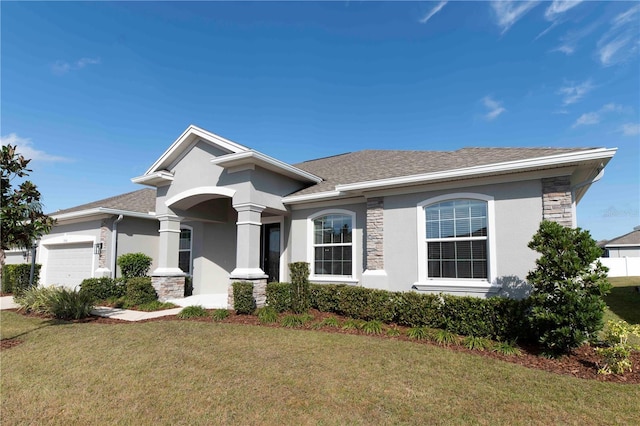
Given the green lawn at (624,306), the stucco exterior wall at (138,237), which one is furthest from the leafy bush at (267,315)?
the green lawn at (624,306)

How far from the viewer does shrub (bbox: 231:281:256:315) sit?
31.3ft

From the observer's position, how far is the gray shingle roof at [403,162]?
8.06 m

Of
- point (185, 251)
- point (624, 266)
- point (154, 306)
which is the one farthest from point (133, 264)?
point (624, 266)

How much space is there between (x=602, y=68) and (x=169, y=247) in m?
16.3

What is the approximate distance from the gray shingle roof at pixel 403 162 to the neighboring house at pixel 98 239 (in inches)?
317

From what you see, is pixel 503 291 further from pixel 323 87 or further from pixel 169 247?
pixel 323 87

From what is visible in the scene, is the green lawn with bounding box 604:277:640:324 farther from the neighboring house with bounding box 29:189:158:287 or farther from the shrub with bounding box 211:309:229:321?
the neighboring house with bounding box 29:189:158:287

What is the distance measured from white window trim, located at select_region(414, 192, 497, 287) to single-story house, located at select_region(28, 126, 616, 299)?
3 centimetres

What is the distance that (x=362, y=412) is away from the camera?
388 centimetres

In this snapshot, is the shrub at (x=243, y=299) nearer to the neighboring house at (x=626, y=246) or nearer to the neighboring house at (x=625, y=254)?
the neighboring house at (x=625, y=254)

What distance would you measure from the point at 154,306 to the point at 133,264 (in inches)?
149

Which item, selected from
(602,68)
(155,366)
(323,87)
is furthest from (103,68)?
(602,68)

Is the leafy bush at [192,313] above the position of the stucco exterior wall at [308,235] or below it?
below

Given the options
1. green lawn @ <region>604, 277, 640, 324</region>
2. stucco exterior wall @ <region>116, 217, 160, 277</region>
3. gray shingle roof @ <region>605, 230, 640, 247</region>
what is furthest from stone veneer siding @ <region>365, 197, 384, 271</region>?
gray shingle roof @ <region>605, 230, 640, 247</region>
